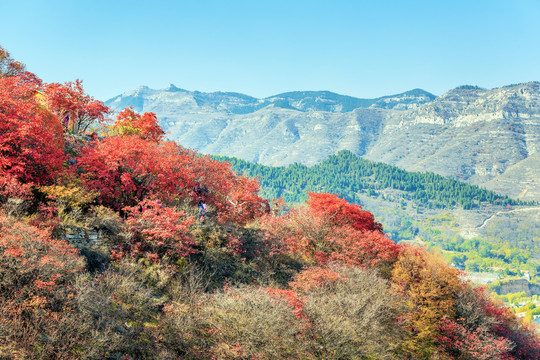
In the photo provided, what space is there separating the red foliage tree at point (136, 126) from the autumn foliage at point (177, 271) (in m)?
2.81

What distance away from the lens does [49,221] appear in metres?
15.6

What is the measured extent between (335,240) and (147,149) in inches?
505

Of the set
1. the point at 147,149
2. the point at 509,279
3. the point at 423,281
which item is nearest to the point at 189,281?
the point at 147,149

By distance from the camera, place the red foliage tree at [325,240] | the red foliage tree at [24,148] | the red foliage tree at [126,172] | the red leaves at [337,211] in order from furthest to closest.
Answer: the red leaves at [337,211]
the red foliage tree at [325,240]
the red foliage tree at [126,172]
the red foliage tree at [24,148]

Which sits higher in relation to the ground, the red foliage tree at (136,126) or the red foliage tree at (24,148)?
the red foliage tree at (136,126)

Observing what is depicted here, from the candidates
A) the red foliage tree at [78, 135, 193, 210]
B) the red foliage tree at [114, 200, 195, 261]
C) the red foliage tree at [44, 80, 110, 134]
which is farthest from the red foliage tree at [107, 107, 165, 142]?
the red foliage tree at [114, 200, 195, 261]

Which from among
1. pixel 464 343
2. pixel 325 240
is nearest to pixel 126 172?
pixel 325 240

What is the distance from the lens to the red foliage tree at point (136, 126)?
99.9 ft

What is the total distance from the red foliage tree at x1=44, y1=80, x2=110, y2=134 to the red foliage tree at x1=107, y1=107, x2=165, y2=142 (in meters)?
1.42

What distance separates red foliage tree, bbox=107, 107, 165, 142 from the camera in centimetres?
3045

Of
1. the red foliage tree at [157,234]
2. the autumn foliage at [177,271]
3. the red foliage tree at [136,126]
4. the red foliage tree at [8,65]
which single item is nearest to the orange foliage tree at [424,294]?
A: the autumn foliage at [177,271]

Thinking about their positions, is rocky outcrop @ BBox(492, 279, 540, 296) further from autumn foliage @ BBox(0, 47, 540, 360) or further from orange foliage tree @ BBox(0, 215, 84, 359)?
orange foliage tree @ BBox(0, 215, 84, 359)

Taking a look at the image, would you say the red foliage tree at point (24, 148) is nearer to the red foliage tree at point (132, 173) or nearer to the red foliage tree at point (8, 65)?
the red foliage tree at point (132, 173)

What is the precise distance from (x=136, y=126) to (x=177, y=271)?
674 inches
